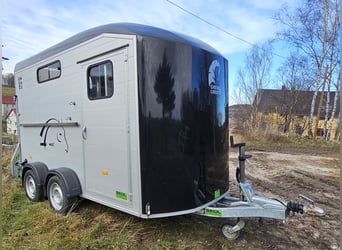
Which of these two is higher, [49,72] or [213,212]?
[49,72]

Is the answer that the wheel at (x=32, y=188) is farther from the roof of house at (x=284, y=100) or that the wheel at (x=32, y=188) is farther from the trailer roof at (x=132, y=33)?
the roof of house at (x=284, y=100)

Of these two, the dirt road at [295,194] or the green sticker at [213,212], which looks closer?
the green sticker at [213,212]

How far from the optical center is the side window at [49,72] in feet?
12.5

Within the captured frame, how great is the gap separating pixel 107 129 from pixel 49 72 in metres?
1.90

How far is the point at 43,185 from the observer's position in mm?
4133

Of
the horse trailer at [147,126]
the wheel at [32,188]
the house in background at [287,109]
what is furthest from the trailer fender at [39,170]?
the house in background at [287,109]

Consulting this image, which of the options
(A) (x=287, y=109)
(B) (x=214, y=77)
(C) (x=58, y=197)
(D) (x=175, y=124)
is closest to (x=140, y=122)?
(D) (x=175, y=124)

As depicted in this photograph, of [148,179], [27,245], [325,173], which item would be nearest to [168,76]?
[148,179]

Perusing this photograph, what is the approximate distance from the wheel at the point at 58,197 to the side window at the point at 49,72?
1.71 meters

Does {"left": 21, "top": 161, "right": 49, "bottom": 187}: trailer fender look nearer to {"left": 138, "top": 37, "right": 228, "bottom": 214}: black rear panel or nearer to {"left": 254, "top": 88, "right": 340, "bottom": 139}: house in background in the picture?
{"left": 138, "top": 37, "right": 228, "bottom": 214}: black rear panel

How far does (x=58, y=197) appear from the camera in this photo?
12.6 feet

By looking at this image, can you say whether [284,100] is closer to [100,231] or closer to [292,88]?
[292,88]

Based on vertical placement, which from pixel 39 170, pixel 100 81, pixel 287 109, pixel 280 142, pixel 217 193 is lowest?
pixel 280 142

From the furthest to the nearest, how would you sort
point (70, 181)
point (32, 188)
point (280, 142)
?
1. point (280, 142)
2. point (32, 188)
3. point (70, 181)
